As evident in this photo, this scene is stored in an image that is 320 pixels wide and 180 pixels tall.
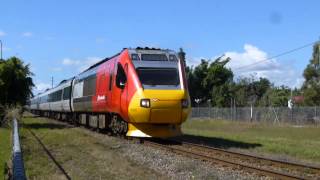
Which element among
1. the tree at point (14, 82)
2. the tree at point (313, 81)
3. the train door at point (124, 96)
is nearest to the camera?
the train door at point (124, 96)

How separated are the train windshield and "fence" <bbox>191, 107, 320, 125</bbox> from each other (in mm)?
28214

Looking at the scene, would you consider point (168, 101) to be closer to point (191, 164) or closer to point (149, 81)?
point (149, 81)

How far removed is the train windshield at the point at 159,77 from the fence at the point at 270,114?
2821cm

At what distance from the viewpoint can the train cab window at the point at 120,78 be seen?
21.5 metres

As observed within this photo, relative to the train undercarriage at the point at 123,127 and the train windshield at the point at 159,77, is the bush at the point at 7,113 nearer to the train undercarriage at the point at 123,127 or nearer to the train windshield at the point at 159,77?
the train undercarriage at the point at 123,127

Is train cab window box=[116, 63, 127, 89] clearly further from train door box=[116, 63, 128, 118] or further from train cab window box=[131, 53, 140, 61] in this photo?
train cab window box=[131, 53, 140, 61]

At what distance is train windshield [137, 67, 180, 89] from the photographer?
20609mm

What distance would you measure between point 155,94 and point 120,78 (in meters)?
2.25

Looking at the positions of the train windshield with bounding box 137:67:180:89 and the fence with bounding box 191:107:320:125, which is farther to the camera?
the fence with bounding box 191:107:320:125

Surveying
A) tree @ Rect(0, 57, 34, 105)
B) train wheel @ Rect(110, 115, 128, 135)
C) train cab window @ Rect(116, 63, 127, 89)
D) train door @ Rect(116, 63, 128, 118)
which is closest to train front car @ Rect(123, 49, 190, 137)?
train door @ Rect(116, 63, 128, 118)

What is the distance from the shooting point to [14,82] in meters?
37.2

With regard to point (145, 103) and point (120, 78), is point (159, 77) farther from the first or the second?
point (120, 78)

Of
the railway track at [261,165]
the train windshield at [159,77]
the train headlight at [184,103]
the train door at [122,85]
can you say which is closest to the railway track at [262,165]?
the railway track at [261,165]

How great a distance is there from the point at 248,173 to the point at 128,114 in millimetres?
7918
